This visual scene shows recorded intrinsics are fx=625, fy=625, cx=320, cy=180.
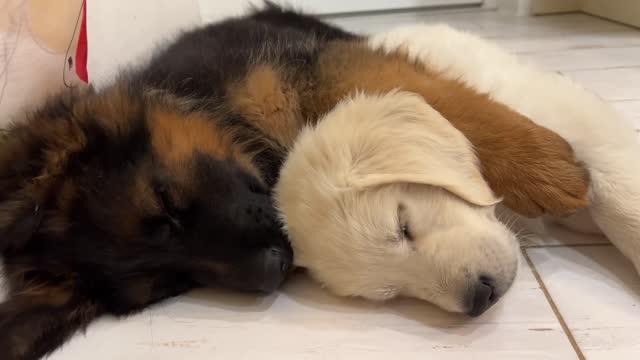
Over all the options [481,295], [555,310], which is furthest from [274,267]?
[555,310]

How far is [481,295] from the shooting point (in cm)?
124

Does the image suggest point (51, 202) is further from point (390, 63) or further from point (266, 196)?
point (390, 63)

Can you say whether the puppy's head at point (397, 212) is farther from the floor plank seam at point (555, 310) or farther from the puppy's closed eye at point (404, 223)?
the floor plank seam at point (555, 310)

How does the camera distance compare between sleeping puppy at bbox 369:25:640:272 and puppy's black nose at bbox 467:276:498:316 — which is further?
sleeping puppy at bbox 369:25:640:272

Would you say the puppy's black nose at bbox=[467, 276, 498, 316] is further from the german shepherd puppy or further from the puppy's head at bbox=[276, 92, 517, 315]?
the german shepherd puppy

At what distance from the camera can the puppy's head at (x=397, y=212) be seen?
4.16 ft

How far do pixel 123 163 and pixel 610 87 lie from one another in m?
1.93

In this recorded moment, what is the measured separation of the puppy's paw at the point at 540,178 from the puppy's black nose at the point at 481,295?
9.6 inches

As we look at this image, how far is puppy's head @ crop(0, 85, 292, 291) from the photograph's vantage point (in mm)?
1297

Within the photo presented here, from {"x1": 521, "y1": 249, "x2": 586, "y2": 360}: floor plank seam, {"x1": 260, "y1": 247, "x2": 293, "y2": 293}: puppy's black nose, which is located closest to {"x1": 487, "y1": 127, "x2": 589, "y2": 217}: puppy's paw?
{"x1": 521, "y1": 249, "x2": 586, "y2": 360}: floor plank seam

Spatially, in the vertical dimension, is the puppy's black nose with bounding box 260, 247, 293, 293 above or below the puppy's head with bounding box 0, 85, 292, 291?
below

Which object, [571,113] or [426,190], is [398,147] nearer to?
[426,190]

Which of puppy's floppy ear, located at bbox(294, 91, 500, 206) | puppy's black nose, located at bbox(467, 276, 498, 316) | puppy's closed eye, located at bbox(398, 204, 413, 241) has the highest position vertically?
puppy's floppy ear, located at bbox(294, 91, 500, 206)

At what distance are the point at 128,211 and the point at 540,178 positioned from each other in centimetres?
89
